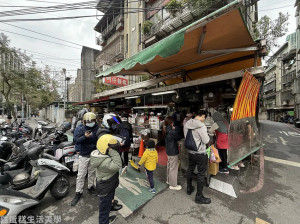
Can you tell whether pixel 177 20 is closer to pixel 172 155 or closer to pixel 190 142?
pixel 190 142

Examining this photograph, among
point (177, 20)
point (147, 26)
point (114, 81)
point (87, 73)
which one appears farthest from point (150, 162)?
point (87, 73)

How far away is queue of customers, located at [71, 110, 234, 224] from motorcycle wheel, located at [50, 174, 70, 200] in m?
0.44

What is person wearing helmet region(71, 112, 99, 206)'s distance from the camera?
9.23ft

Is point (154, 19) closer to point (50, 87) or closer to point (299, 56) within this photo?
point (50, 87)

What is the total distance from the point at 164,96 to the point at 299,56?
25922mm

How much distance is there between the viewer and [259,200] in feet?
9.41

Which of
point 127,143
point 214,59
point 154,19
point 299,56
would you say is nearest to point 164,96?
point 214,59

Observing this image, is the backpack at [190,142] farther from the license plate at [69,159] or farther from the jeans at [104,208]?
the license plate at [69,159]

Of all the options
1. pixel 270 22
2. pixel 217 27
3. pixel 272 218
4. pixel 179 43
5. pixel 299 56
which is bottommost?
pixel 272 218

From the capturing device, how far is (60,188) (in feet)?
9.82

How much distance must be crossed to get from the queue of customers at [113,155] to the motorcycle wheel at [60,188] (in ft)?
1.45

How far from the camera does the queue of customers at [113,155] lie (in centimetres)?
206

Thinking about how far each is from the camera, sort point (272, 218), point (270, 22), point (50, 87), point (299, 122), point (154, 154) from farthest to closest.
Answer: point (50, 87), point (299, 122), point (270, 22), point (154, 154), point (272, 218)

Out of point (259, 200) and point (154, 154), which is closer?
point (259, 200)
